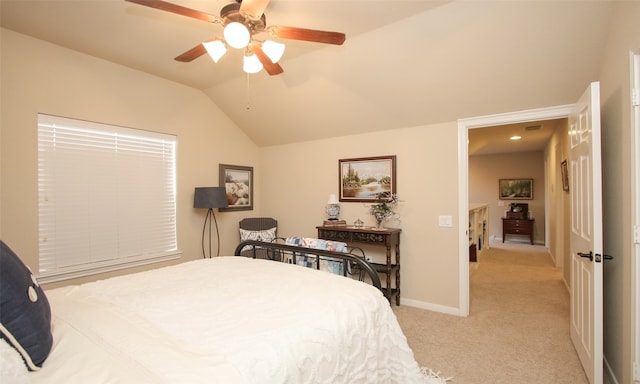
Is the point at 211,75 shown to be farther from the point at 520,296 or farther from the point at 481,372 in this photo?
the point at 520,296

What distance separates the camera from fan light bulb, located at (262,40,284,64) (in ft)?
6.43

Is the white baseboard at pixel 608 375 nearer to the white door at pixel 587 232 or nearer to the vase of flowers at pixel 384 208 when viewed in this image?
the white door at pixel 587 232

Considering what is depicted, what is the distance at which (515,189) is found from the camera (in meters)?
7.80

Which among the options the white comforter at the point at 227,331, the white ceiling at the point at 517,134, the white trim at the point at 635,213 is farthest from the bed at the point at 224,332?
the white ceiling at the point at 517,134

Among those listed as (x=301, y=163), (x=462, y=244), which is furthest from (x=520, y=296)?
(x=301, y=163)

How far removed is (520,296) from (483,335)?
4.73 feet

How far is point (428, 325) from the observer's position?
3023 mm

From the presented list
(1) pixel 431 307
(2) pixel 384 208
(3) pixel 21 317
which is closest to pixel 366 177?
(2) pixel 384 208

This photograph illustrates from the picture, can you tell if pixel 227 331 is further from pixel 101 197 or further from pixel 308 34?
pixel 101 197

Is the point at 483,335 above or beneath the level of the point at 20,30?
beneath

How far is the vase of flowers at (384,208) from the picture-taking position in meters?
3.59

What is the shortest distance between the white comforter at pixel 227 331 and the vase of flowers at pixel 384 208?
1.87m

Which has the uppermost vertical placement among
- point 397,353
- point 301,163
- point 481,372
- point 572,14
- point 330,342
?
point 572,14

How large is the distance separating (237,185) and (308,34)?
3000 mm
